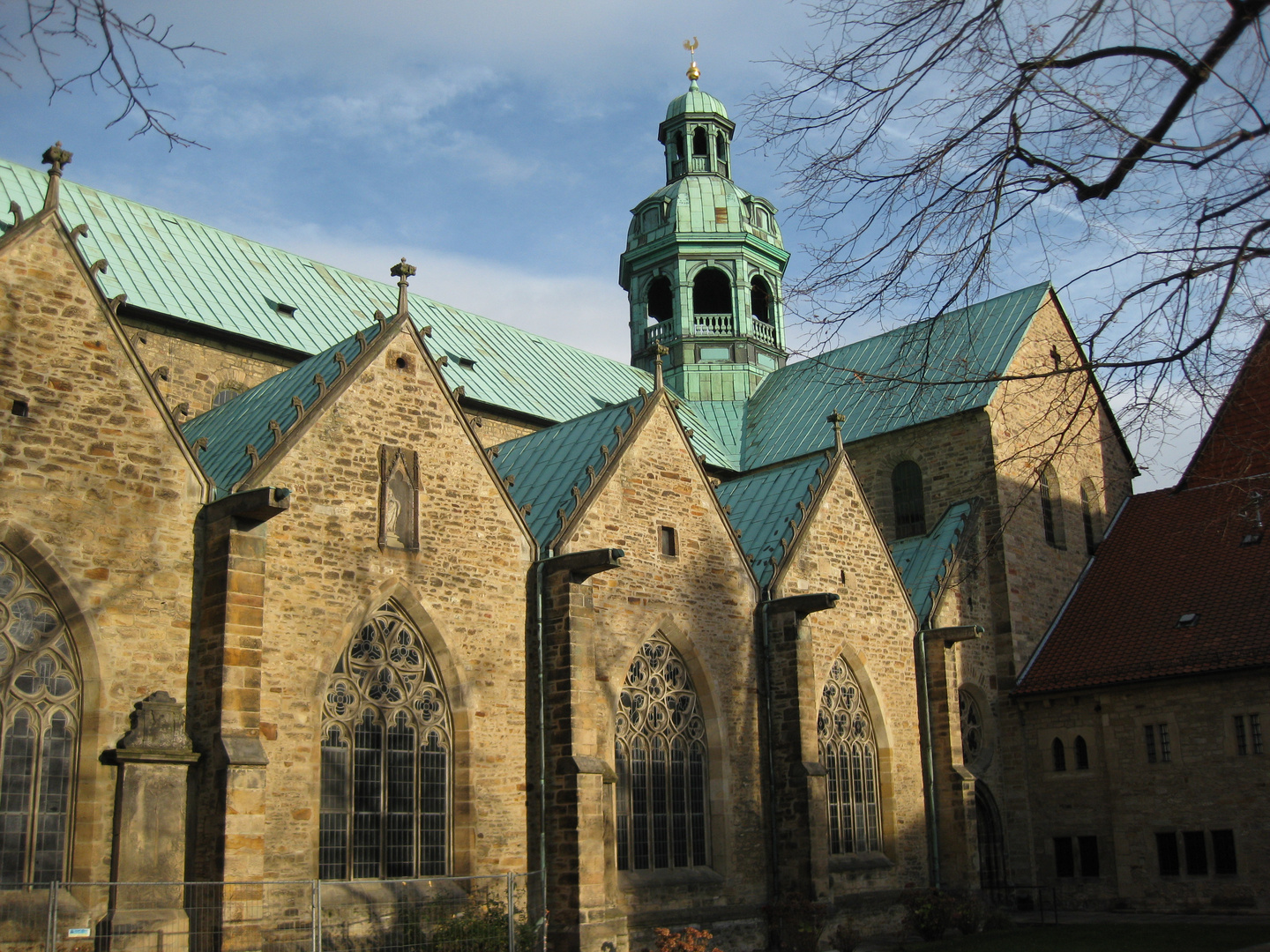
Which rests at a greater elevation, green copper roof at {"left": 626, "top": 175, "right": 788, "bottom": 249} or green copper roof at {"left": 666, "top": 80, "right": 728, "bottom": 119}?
green copper roof at {"left": 666, "top": 80, "right": 728, "bottom": 119}

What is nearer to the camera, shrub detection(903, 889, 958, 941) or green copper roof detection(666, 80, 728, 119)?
shrub detection(903, 889, 958, 941)

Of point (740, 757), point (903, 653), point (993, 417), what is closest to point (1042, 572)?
point (993, 417)

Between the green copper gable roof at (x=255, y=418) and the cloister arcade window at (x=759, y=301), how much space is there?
70.0 ft

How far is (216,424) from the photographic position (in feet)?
67.3

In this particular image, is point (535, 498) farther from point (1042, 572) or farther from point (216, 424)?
point (1042, 572)

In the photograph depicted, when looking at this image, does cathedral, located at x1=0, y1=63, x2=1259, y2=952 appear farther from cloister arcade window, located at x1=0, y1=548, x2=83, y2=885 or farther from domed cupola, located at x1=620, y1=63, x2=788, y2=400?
domed cupola, located at x1=620, y1=63, x2=788, y2=400

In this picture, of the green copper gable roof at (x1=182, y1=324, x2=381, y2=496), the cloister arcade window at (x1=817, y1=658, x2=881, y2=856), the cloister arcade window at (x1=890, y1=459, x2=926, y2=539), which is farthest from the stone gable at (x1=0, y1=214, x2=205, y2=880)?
the cloister arcade window at (x1=890, y1=459, x2=926, y2=539)

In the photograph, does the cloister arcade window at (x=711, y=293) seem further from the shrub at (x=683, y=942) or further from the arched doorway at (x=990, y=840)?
the shrub at (x=683, y=942)

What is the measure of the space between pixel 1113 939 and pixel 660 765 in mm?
8274

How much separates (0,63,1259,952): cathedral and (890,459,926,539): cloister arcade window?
0.41ft

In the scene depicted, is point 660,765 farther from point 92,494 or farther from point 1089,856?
point 1089,856

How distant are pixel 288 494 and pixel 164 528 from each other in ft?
5.24

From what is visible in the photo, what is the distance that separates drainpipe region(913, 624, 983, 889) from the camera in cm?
2566

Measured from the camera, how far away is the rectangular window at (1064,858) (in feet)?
91.4
